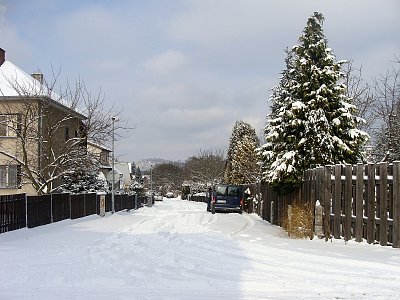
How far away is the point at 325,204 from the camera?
44.6 ft

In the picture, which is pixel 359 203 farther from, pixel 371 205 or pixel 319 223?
pixel 319 223

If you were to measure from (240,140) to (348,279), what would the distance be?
56.1 metres

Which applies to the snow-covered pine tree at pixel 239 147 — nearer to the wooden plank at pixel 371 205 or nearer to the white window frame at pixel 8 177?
the white window frame at pixel 8 177

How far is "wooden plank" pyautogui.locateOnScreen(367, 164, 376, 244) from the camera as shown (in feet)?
37.6

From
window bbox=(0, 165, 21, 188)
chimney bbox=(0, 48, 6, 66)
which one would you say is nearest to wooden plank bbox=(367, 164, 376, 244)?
window bbox=(0, 165, 21, 188)

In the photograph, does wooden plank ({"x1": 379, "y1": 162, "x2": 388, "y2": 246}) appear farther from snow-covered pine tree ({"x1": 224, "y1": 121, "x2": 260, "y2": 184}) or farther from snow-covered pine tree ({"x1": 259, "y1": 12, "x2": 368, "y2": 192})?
snow-covered pine tree ({"x1": 224, "y1": 121, "x2": 260, "y2": 184})

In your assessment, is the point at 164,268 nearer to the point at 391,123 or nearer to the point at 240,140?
the point at 391,123

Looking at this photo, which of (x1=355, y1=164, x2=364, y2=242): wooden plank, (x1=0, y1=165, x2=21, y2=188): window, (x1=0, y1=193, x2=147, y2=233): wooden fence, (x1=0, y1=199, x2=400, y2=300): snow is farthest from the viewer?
(x1=0, y1=165, x2=21, y2=188): window

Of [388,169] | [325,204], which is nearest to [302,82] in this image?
[325,204]

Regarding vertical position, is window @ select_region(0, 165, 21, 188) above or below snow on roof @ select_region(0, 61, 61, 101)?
below

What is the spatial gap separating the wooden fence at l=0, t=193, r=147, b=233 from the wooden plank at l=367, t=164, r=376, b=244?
10354 millimetres

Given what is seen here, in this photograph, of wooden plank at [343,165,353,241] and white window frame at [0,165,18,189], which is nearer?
wooden plank at [343,165,353,241]

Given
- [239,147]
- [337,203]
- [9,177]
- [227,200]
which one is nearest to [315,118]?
[337,203]

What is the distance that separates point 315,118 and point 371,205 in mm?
5965
